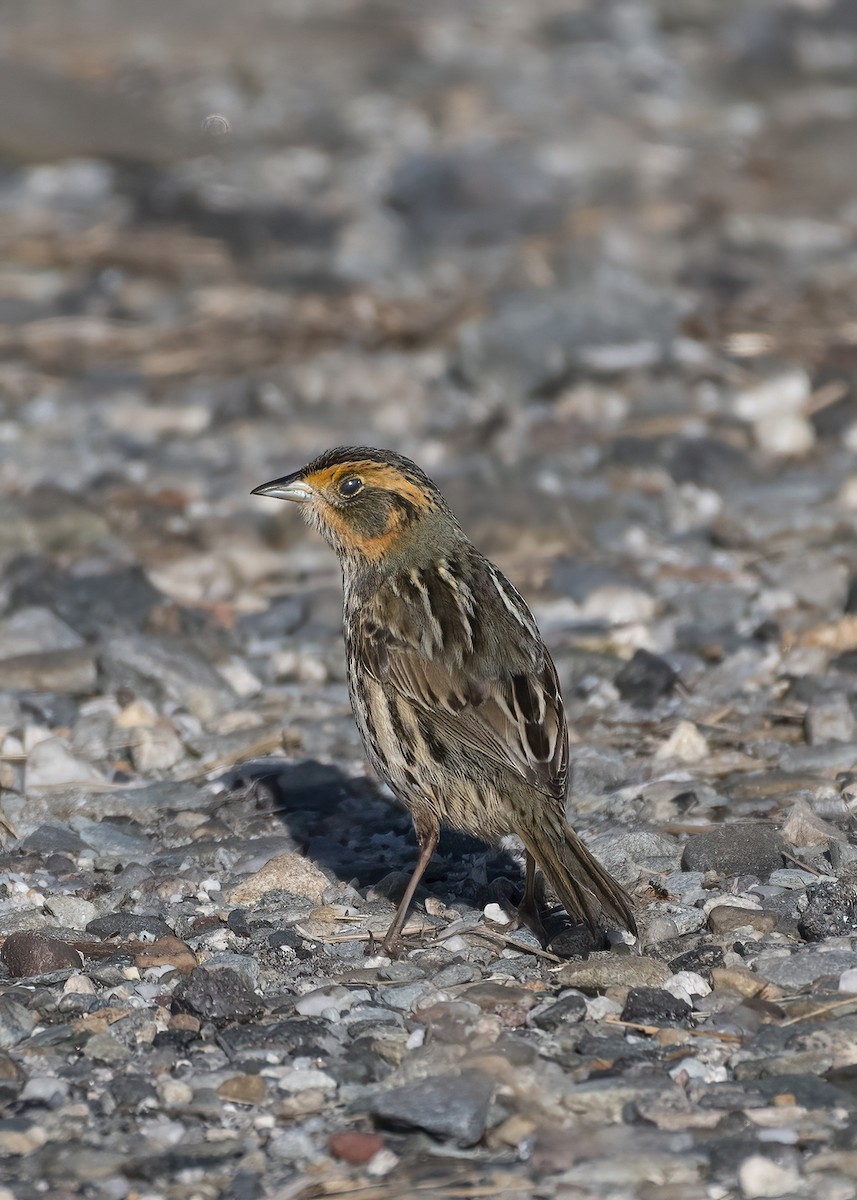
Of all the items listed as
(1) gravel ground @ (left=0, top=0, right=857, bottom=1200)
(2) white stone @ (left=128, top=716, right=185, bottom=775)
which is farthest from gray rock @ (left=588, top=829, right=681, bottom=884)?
(2) white stone @ (left=128, top=716, right=185, bottom=775)

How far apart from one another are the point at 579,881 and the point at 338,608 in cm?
339

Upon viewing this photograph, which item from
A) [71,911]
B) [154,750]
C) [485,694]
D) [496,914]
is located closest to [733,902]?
[496,914]

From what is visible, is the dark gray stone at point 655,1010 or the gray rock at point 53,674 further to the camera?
the gray rock at point 53,674

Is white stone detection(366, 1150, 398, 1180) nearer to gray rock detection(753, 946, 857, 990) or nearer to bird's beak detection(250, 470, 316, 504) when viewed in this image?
gray rock detection(753, 946, 857, 990)

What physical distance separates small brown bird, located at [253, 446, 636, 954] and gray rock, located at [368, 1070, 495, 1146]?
765 mm

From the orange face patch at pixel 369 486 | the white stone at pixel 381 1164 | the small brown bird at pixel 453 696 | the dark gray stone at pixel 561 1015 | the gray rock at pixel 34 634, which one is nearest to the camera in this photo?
the white stone at pixel 381 1164

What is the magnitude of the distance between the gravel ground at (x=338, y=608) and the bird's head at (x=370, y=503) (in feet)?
3.34

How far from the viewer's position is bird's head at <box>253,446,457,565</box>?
5703mm

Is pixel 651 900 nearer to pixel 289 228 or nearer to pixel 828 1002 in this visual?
pixel 828 1002

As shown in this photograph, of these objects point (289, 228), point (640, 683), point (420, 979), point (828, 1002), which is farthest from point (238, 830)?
point (289, 228)

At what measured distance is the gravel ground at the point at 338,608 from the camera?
405 centimetres

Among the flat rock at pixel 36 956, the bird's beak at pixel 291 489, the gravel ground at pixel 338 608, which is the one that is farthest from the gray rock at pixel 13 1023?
the bird's beak at pixel 291 489

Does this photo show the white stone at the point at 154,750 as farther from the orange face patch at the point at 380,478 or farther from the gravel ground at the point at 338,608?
the orange face patch at the point at 380,478

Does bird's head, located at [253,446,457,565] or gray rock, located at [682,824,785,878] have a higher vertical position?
bird's head, located at [253,446,457,565]
